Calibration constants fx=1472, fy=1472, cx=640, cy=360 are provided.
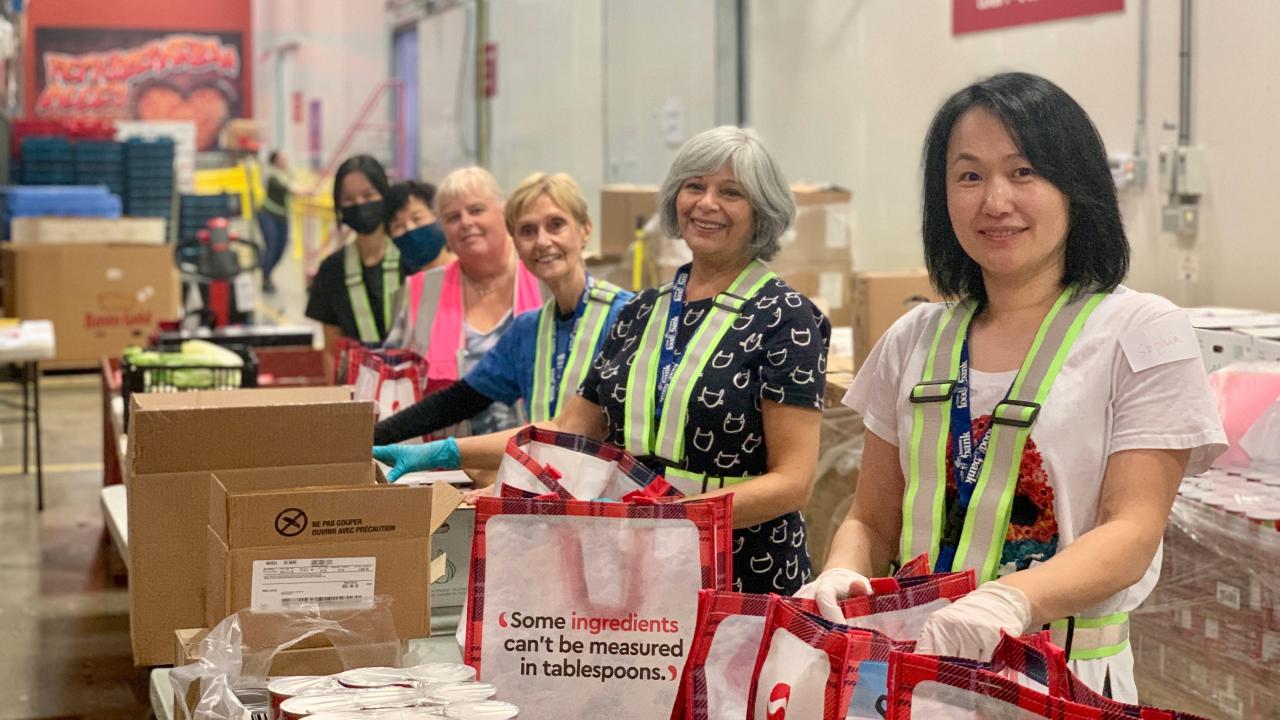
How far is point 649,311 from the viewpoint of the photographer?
2.64m

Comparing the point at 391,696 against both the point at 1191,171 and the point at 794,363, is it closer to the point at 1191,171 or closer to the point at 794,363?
the point at 794,363

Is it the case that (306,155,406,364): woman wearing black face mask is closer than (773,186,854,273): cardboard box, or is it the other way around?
(306,155,406,364): woman wearing black face mask

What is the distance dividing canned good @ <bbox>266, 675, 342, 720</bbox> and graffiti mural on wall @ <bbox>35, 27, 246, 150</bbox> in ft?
65.5

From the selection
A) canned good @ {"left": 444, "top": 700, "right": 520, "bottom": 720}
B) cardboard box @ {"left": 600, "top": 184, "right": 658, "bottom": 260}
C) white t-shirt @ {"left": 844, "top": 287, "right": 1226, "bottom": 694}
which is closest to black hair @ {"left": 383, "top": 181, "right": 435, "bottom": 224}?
cardboard box @ {"left": 600, "top": 184, "right": 658, "bottom": 260}

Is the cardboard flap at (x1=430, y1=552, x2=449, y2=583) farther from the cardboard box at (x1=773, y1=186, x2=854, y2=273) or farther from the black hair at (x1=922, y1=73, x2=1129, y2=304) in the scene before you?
the cardboard box at (x1=773, y1=186, x2=854, y2=273)

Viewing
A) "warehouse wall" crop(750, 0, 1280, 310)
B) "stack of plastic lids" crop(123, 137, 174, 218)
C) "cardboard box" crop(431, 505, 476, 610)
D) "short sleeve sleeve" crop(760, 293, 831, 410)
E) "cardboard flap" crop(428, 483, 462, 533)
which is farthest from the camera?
"stack of plastic lids" crop(123, 137, 174, 218)

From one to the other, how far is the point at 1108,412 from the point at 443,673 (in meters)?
0.85

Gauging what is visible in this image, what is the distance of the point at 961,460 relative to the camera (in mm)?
1835

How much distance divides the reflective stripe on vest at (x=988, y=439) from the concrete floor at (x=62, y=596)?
9.94 feet

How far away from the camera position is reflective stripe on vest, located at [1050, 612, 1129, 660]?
178 centimetres

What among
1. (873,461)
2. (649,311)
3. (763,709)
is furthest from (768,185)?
(763,709)

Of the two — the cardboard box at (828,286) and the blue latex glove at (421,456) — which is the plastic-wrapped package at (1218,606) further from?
the cardboard box at (828,286)

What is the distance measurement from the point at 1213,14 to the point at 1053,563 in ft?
12.2

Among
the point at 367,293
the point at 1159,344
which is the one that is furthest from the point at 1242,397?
the point at 367,293
